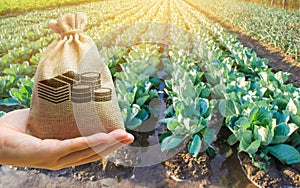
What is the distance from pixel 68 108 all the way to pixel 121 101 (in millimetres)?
1281

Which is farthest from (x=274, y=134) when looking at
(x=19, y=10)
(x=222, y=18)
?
(x=19, y=10)

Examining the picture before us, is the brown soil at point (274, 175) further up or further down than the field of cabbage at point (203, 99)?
further down

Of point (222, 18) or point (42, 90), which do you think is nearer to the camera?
point (42, 90)

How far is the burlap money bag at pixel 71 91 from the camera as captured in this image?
1.35 ft

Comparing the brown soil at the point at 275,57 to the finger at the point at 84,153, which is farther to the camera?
the brown soil at the point at 275,57

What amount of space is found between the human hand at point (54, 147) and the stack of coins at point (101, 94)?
2.6 inches

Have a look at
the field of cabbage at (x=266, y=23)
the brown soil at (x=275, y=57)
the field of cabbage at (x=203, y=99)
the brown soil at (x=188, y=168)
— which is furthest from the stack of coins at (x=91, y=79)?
the field of cabbage at (x=266, y=23)

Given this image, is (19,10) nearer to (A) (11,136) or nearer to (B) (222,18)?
(B) (222,18)

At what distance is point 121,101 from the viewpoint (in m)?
1.71

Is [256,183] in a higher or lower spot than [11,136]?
lower

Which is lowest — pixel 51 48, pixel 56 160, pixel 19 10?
pixel 19 10

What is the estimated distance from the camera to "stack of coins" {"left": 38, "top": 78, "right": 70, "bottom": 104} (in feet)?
1.34

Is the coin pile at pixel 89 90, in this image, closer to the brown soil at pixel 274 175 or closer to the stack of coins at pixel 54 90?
the stack of coins at pixel 54 90

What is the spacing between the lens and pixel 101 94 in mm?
418
